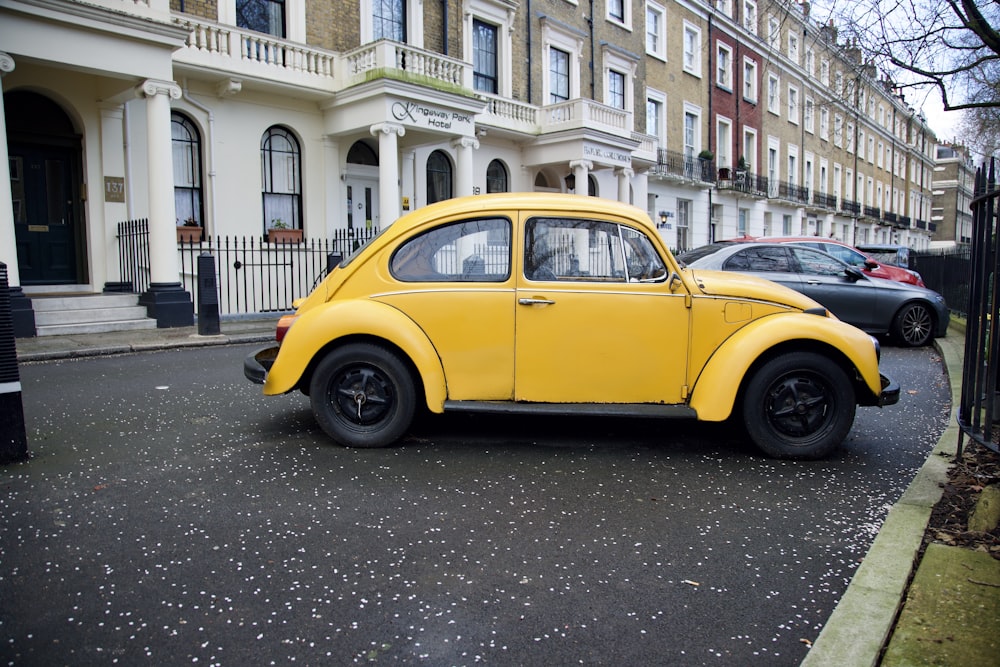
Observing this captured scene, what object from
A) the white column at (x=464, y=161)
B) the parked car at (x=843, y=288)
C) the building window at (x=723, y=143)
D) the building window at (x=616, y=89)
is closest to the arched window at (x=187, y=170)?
the white column at (x=464, y=161)

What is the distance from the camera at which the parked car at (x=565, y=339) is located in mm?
4820

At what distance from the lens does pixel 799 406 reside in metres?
4.84

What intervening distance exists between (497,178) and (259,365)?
1816cm

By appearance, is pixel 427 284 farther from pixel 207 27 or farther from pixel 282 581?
pixel 207 27

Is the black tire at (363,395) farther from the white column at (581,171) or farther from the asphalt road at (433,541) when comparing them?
the white column at (581,171)

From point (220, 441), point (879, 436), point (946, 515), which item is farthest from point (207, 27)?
point (946, 515)

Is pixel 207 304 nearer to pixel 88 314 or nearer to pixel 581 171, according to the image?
pixel 88 314

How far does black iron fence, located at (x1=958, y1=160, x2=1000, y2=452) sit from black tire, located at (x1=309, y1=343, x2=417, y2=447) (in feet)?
11.3

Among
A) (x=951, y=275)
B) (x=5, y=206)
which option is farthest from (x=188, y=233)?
(x=951, y=275)

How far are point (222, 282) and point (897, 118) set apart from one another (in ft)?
206

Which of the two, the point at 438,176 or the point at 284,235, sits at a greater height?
the point at 438,176

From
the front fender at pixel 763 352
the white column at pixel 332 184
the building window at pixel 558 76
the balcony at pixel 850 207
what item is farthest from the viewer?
the balcony at pixel 850 207

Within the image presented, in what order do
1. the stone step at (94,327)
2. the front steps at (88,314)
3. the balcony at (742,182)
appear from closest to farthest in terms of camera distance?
the stone step at (94,327), the front steps at (88,314), the balcony at (742,182)

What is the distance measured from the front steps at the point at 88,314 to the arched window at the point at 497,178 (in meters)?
12.0
